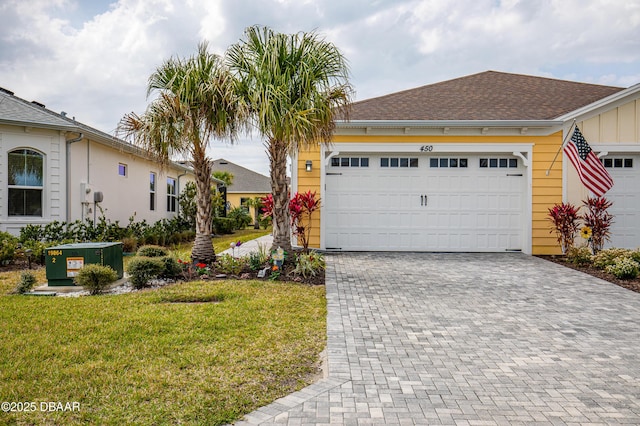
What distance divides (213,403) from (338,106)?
6107mm

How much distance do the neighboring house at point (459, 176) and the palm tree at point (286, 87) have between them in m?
2.88

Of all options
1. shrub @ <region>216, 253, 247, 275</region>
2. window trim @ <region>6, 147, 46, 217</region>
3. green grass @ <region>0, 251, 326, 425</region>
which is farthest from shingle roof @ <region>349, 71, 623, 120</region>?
window trim @ <region>6, 147, 46, 217</region>

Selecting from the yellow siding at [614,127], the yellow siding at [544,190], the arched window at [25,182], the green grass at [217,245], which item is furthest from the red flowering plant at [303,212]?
the yellow siding at [614,127]

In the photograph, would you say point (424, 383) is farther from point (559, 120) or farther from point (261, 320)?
point (559, 120)

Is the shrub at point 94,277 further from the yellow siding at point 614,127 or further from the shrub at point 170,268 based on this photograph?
the yellow siding at point 614,127

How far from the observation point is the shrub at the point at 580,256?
8914 millimetres

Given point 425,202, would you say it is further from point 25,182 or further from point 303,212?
point 25,182

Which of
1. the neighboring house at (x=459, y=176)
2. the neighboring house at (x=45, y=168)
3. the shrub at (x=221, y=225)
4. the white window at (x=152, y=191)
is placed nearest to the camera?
the neighboring house at (x=45, y=168)

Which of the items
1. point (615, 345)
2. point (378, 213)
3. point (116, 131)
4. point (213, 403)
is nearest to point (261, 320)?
point (213, 403)

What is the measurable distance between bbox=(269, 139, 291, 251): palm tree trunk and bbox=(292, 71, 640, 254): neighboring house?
2837mm

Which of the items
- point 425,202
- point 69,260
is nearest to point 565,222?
point 425,202

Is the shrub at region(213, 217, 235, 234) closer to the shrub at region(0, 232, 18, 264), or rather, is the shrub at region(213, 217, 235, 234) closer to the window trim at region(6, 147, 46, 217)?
the window trim at region(6, 147, 46, 217)

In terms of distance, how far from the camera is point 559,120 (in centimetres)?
1012

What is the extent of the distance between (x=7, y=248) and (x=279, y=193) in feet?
19.0
